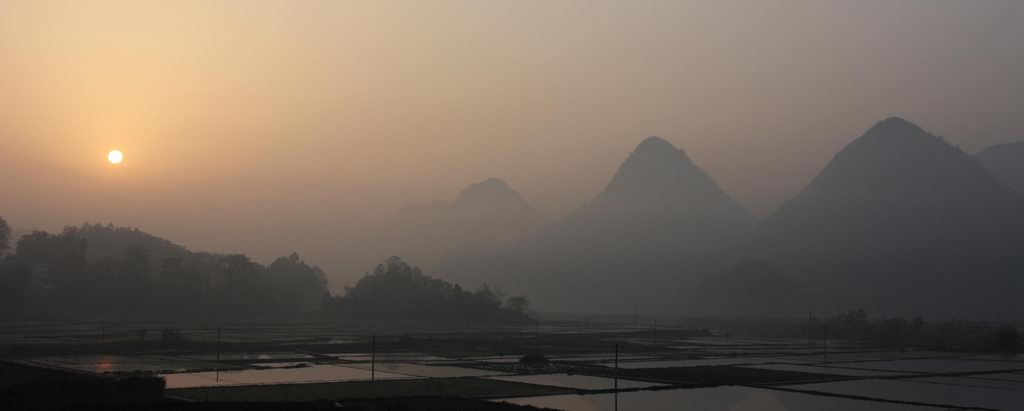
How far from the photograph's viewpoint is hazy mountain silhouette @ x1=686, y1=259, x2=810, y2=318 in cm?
14512

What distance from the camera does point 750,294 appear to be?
489ft

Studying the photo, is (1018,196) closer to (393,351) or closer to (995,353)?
(995,353)

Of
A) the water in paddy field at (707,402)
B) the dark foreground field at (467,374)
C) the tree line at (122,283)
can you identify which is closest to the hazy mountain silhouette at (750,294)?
the tree line at (122,283)

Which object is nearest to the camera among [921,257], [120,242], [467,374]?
[467,374]

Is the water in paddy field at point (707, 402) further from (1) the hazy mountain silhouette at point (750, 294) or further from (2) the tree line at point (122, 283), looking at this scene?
(1) the hazy mountain silhouette at point (750, 294)

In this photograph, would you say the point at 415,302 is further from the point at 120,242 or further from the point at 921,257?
the point at 921,257

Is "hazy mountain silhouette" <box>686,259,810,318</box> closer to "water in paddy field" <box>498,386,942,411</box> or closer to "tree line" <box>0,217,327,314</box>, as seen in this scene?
"tree line" <box>0,217,327,314</box>

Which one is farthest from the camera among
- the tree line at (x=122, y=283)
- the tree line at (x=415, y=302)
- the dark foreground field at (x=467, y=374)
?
A: the tree line at (x=415, y=302)

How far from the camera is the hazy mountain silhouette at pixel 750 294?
476 ft

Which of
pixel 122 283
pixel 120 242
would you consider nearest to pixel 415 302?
pixel 122 283

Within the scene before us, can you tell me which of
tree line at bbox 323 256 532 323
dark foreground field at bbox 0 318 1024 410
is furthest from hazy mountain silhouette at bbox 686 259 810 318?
dark foreground field at bbox 0 318 1024 410

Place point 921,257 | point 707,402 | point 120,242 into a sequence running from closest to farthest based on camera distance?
point 707,402
point 120,242
point 921,257

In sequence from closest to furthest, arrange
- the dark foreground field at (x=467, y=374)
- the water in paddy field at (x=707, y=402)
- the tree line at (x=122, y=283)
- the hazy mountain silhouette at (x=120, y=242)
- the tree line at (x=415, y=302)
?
the dark foreground field at (x=467, y=374), the water in paddy field at (x=707, y=402), the tree line at (x=122, y=283), the tree line at (x=415, y=302), the hazy mountain silhouette at (x=120, y=242)

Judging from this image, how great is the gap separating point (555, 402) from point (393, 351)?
2215cm
